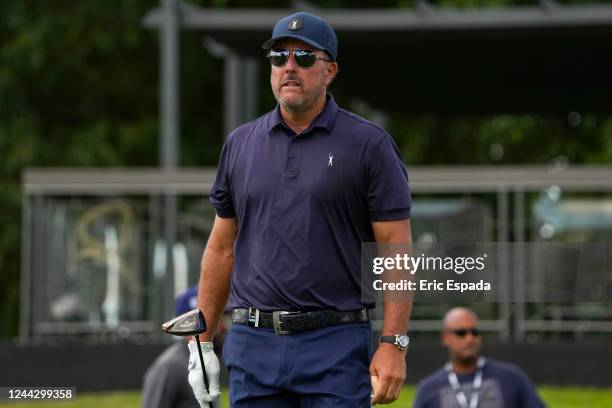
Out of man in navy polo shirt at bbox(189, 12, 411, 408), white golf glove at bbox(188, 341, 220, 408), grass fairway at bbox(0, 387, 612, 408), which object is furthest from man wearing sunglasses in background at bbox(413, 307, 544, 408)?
man in navy polo shirt at bbox(189, 12, 411, 408)

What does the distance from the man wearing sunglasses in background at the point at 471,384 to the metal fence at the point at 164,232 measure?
288 inches

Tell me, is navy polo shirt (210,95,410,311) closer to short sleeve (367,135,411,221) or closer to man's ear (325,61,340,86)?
short sleeve (367,135,411,221)

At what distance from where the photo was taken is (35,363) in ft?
61.7

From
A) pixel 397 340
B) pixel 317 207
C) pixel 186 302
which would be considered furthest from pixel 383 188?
pixel 186 302

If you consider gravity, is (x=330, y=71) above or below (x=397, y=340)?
above

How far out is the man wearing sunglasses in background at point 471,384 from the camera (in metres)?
11.3

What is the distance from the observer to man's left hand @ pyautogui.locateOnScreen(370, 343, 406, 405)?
20.7ft

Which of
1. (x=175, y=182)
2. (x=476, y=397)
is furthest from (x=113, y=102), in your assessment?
(x=476, y=397)

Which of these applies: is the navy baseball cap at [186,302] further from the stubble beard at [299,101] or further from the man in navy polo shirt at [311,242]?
the stubble beard at [299,101]

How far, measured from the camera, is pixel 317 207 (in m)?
6.42

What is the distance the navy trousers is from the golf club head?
0.25m

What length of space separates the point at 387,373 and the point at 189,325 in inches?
32.9

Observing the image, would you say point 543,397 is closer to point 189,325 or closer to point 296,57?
point 189,325

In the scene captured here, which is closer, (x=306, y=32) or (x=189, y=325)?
(x=306, y=32)
